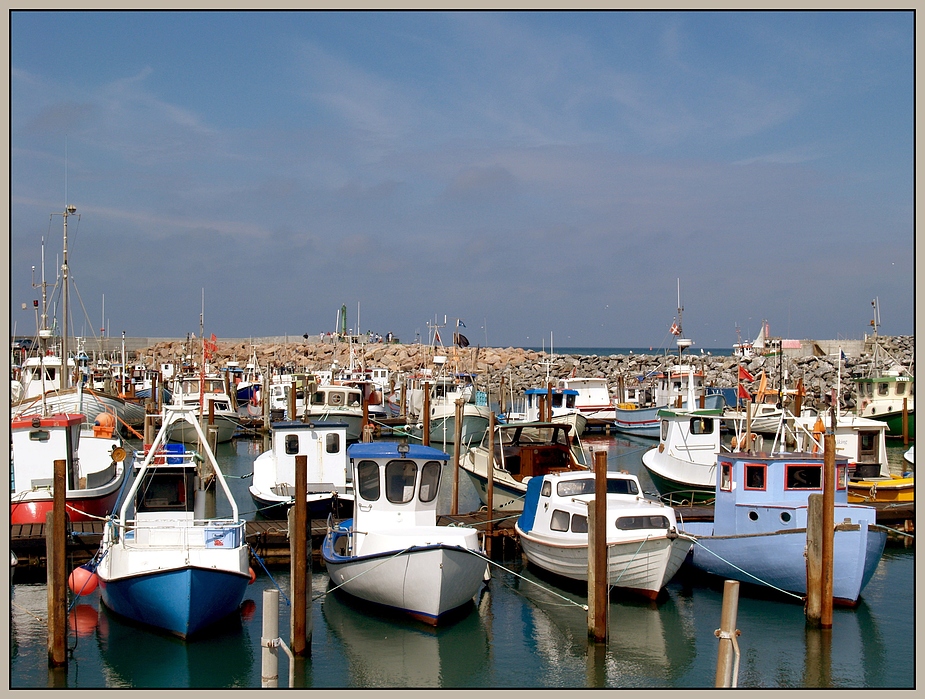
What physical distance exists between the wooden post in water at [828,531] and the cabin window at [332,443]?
1411 cm

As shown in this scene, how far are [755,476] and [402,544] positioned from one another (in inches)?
300

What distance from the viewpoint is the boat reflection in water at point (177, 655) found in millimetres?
13844

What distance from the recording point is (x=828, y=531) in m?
14.9

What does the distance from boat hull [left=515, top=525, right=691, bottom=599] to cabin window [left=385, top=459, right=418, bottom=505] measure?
319 centimetres

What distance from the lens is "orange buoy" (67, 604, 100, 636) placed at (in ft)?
52.2

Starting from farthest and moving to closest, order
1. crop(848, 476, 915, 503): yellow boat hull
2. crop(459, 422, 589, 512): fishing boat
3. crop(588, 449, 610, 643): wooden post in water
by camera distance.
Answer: crop(459, 422, 589, 512): fishing boat → crop(848, 476, 915, 503): yellow boat hull → crop(588, 449, 610, 643): wooden post in water

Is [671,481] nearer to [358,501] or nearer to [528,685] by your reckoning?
[358,501]

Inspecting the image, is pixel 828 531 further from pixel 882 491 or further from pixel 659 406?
pixel 659 406

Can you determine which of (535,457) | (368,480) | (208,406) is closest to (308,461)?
(535,457)

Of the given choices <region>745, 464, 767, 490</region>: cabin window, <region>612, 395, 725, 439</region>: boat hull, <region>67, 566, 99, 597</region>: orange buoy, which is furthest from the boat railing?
<region>612, 395, 725, 439</region>: boat hull

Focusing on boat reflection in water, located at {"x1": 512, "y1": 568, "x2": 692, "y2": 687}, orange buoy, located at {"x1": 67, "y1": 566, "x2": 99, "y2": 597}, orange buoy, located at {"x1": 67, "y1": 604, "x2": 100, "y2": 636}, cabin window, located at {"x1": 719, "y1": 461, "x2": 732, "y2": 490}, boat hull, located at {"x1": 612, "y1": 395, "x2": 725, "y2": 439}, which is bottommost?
boat reflection in water, located at {"x1": 512, "y1": 568, "x2": 692, "y2": 687}

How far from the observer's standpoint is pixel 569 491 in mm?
19203

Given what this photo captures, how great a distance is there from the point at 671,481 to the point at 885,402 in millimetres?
23122

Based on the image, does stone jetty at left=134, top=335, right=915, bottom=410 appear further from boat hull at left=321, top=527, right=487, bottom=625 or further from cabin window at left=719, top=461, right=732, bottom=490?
boat hull at left=321, top=527, right=487, bottom=625
